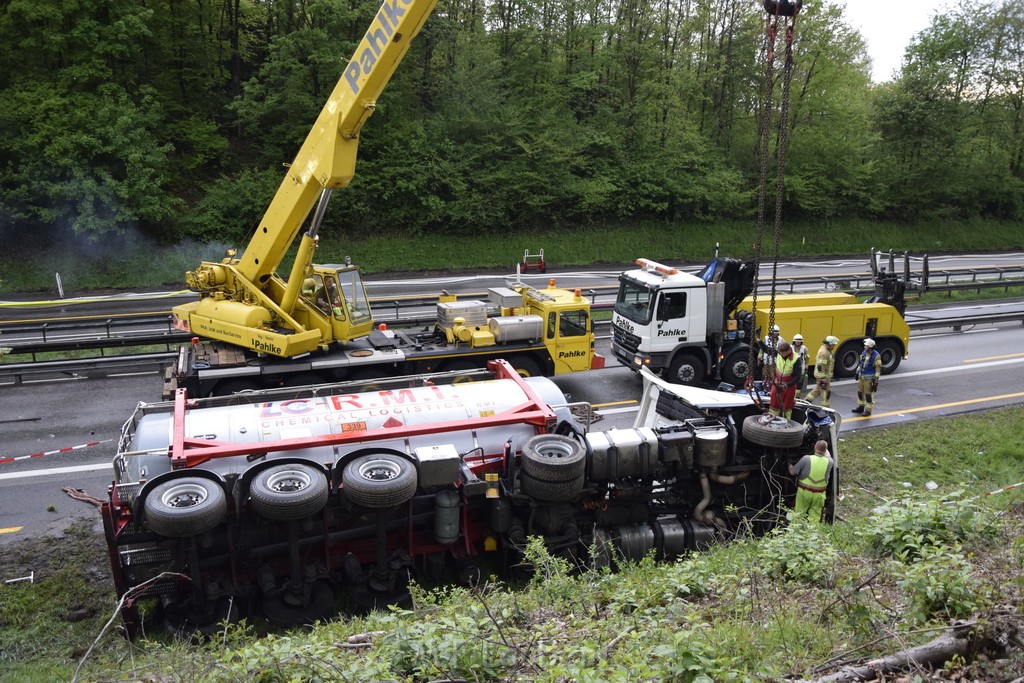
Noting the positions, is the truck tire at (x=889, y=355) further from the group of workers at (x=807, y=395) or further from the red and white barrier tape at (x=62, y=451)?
the red and white barrier tape at (x=62, y=451)

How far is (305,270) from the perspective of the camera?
1313 centimetres

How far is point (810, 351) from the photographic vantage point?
53.1 ft

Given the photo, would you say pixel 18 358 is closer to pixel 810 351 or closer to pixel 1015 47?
pixel 810 351

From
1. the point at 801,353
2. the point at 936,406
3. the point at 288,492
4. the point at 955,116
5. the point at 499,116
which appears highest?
the point at 955,116

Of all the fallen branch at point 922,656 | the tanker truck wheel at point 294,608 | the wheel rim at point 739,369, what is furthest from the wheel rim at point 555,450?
the wheel rim at point 739,369

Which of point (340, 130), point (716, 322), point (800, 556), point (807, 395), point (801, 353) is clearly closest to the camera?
point (800, 556)

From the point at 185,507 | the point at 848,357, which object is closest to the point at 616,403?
the point at 848,357

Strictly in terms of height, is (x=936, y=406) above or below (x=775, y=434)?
below

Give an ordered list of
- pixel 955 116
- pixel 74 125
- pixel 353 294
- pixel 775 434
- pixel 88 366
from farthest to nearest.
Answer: pixel 955 116 → pixel 74 125 → pixel 88 366 → pixel 353 294 → pixel 775 434

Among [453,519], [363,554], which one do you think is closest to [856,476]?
[453,519]

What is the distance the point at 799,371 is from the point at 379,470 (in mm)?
7919

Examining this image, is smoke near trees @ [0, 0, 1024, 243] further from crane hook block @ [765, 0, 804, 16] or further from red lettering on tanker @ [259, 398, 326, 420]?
crane hook block @ [765, 0, 804, 16]

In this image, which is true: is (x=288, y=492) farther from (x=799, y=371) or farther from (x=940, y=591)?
(x=799, y=371)

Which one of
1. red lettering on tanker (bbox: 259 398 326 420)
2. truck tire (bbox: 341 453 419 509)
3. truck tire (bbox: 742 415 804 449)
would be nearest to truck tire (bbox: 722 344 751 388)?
truck tire (bbox: 742 415 804 449)
